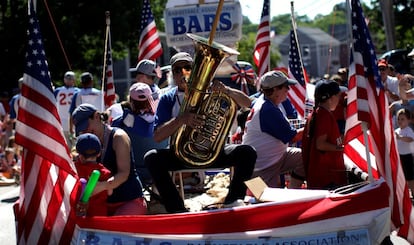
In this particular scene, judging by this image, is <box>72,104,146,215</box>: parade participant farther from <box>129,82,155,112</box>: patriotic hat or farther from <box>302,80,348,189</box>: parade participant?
<box>302,80,348,189</box>: parade participant

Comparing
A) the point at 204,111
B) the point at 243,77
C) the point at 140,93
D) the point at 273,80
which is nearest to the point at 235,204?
the point at 204,111

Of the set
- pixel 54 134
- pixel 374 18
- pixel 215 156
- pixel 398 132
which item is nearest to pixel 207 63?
pixel 215 156

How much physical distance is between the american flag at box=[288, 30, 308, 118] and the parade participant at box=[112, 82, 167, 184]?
548 centimetres

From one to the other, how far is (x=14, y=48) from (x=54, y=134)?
27216 millimetres

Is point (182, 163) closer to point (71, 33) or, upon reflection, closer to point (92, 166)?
point (92, 166)

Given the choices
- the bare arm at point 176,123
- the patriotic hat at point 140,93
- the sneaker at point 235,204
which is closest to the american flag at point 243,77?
the patriotic hat at point 140,93

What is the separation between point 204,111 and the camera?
6.53 meters

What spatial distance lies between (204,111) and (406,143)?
173 inches

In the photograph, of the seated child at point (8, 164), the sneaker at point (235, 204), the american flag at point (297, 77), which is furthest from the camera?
the seated child at point (8, 164)

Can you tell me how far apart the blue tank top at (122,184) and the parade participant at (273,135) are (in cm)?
148

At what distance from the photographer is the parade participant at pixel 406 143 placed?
1009 centimetres

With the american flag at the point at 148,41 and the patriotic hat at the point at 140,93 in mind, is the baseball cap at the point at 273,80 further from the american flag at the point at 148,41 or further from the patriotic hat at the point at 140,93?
the american flag at the point at 148,41

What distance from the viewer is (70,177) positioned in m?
6.05

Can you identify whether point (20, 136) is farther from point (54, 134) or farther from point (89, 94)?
point (89, 94)
